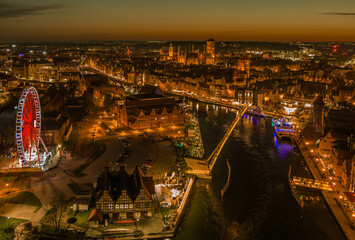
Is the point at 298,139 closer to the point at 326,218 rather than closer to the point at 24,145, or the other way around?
the point at 326,218

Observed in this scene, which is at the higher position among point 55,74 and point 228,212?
point 55,74

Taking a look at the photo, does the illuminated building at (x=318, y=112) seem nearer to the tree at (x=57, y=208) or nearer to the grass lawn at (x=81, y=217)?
the grass lawn at (x=81, y=217)

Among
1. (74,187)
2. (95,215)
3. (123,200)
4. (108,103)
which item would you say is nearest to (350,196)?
(123,200)

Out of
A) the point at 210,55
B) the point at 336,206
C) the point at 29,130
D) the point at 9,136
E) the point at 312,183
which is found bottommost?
the point at 336,206

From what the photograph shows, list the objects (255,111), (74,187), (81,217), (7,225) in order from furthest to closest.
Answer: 1. (255,111)
2. (74,187)
3. (81,217)
4. (7,225)

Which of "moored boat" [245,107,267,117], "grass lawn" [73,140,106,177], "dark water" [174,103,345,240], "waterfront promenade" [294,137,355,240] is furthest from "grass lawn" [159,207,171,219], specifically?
"moored boat" [245,107,267,117]

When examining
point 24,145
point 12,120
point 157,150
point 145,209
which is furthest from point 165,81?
point 145,209

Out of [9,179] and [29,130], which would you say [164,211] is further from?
[29,130]
